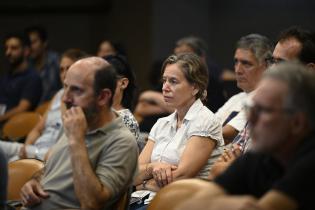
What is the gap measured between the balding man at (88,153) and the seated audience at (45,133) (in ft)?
8.16

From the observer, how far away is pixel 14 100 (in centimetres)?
681

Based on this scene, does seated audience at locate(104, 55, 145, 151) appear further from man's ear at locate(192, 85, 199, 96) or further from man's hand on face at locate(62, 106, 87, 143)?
man's hand on face at locate(62, 106, 87, 143)

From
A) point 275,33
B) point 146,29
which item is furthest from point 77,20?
point 275,33

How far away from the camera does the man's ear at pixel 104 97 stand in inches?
119

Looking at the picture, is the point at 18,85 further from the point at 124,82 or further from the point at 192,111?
the point at 192,111

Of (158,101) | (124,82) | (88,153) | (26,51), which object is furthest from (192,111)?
(26,51)

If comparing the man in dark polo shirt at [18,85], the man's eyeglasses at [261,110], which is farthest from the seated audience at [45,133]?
the man's eyeglasses at [261,110]

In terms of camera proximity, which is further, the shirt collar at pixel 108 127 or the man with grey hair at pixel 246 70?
the man with grey hair at pixel 246 70

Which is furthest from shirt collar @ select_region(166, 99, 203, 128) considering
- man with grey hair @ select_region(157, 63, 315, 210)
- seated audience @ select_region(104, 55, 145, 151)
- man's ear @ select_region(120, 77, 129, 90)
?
man with grey hair @ select_region(157, 63, 315, 210)

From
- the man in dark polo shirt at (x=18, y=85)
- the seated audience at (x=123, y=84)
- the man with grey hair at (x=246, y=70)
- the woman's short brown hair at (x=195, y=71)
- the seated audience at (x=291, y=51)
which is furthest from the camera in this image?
the man in dark polo shirt at (x=18, y=85)

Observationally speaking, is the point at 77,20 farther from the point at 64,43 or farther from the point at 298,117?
the point at 298,117

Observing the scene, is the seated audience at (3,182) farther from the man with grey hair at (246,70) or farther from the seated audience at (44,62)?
the seated audience at (44,62)

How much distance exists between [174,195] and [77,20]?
6948 millimetres

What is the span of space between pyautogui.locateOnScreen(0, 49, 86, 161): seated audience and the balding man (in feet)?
8.16
